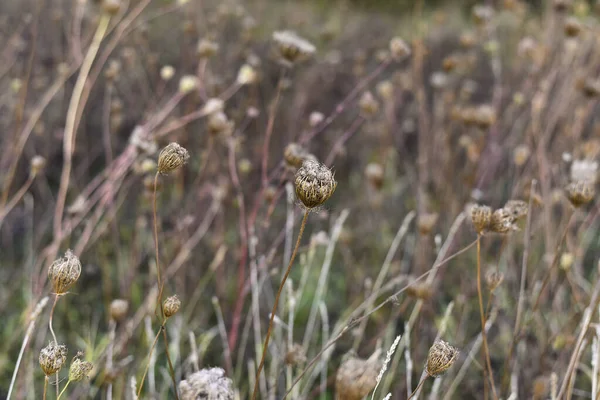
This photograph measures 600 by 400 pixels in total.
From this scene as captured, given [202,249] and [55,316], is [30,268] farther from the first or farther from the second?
[202,249]

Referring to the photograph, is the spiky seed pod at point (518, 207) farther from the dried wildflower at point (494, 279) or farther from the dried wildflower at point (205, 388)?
the dried wildflower at point (205, 388)

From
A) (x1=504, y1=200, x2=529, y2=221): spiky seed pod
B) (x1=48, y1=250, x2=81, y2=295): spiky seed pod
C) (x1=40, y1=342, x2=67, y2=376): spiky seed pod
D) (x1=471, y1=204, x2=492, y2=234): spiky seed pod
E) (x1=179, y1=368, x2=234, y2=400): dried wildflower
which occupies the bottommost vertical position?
(x1=504, y1=200, x2=529, y2=221): spiky seed pod

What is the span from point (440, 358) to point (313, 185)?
0.86 feet

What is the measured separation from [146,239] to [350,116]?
1631mm

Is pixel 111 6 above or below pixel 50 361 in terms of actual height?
above

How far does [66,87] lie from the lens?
268 cm

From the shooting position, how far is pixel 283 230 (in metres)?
1.43

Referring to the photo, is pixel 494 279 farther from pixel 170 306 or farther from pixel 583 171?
pixel 583 171

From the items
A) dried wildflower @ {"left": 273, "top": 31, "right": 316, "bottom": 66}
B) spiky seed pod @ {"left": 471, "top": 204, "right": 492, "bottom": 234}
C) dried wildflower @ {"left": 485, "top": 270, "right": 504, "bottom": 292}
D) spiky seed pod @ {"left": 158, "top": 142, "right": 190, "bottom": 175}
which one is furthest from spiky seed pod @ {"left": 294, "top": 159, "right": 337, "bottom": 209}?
dried wildflower @ {"left": 273, "top": 31, "right": 316, "bottom": 66}

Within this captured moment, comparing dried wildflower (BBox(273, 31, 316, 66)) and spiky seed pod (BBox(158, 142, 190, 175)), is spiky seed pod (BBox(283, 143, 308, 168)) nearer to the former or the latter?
dried wildflower (BBox(273, 31, 316, 66))

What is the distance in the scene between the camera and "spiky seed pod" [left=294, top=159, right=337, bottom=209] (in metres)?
0.67

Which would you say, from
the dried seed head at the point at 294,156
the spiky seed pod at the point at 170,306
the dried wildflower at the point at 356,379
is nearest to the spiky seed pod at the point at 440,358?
the dried wildflower at the point at 356,379

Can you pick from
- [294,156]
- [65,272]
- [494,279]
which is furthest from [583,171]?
[65,272]

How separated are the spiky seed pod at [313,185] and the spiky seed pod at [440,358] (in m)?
0.23
